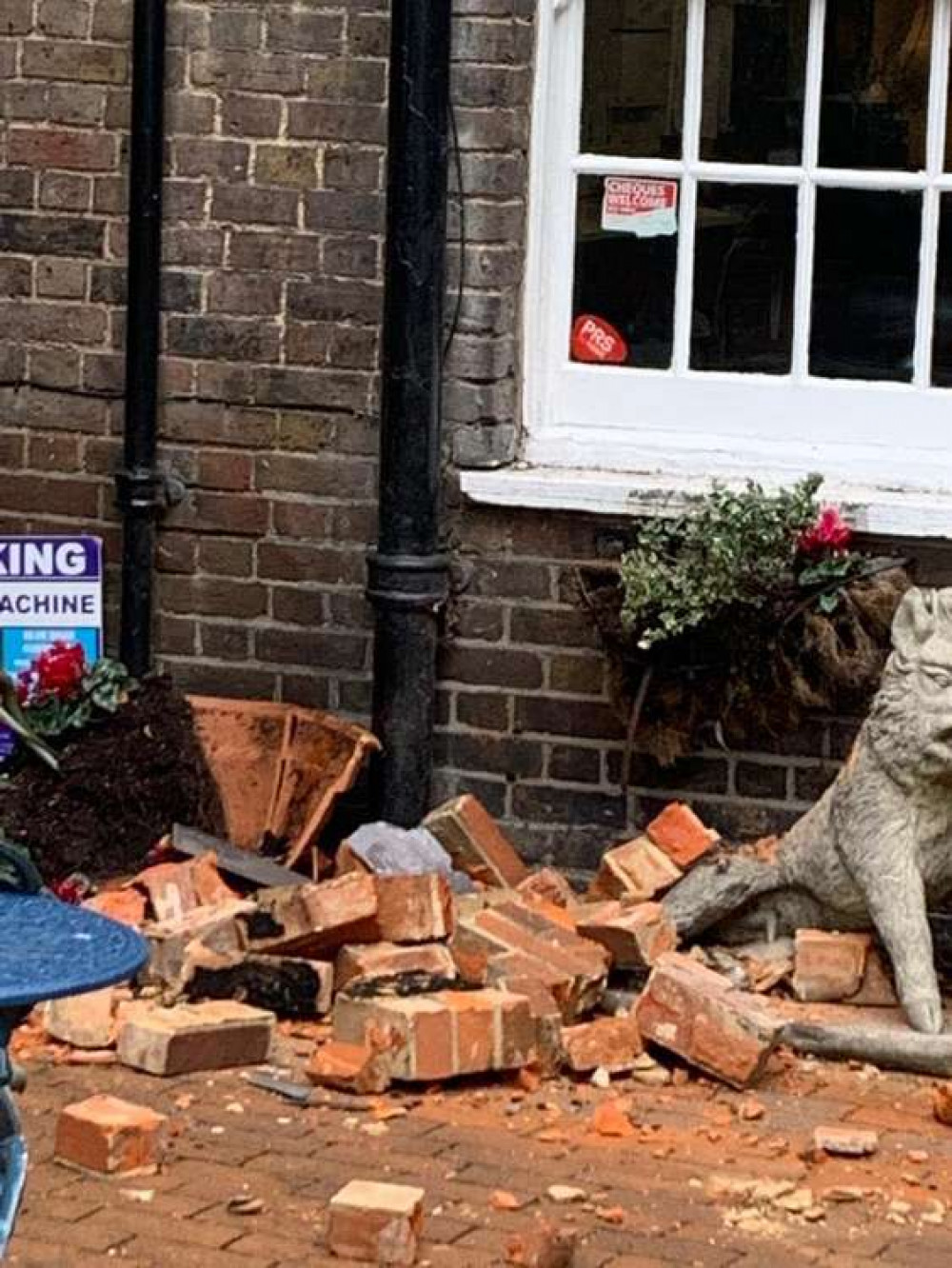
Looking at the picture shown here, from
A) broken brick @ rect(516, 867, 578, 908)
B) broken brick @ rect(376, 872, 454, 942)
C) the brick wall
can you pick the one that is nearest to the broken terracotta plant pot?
the brick wall

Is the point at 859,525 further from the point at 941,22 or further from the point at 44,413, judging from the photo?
the point at 44,413

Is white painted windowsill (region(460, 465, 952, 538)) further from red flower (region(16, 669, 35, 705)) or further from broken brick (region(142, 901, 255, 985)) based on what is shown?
broken brick (region(142, 901, 255, 985))

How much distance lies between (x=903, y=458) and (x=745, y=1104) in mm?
1956

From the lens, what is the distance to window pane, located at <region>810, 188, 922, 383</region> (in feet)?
26.3

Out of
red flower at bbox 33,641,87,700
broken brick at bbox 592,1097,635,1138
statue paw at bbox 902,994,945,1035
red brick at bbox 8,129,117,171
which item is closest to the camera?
broken brick at bbox 592,1097,635,1138

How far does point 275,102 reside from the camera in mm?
8242

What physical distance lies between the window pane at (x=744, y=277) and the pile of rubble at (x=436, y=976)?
1.24 m

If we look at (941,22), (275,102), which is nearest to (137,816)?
(275,102)

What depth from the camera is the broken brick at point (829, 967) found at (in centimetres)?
743

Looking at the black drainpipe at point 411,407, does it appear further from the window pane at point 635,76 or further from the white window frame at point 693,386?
the window pane at point 635,76

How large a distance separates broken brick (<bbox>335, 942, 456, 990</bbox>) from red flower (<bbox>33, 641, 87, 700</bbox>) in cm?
131

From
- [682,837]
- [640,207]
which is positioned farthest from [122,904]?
[640,207]

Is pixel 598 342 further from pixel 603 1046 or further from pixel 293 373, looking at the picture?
pixel 603 1046

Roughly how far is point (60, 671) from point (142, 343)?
880mm
